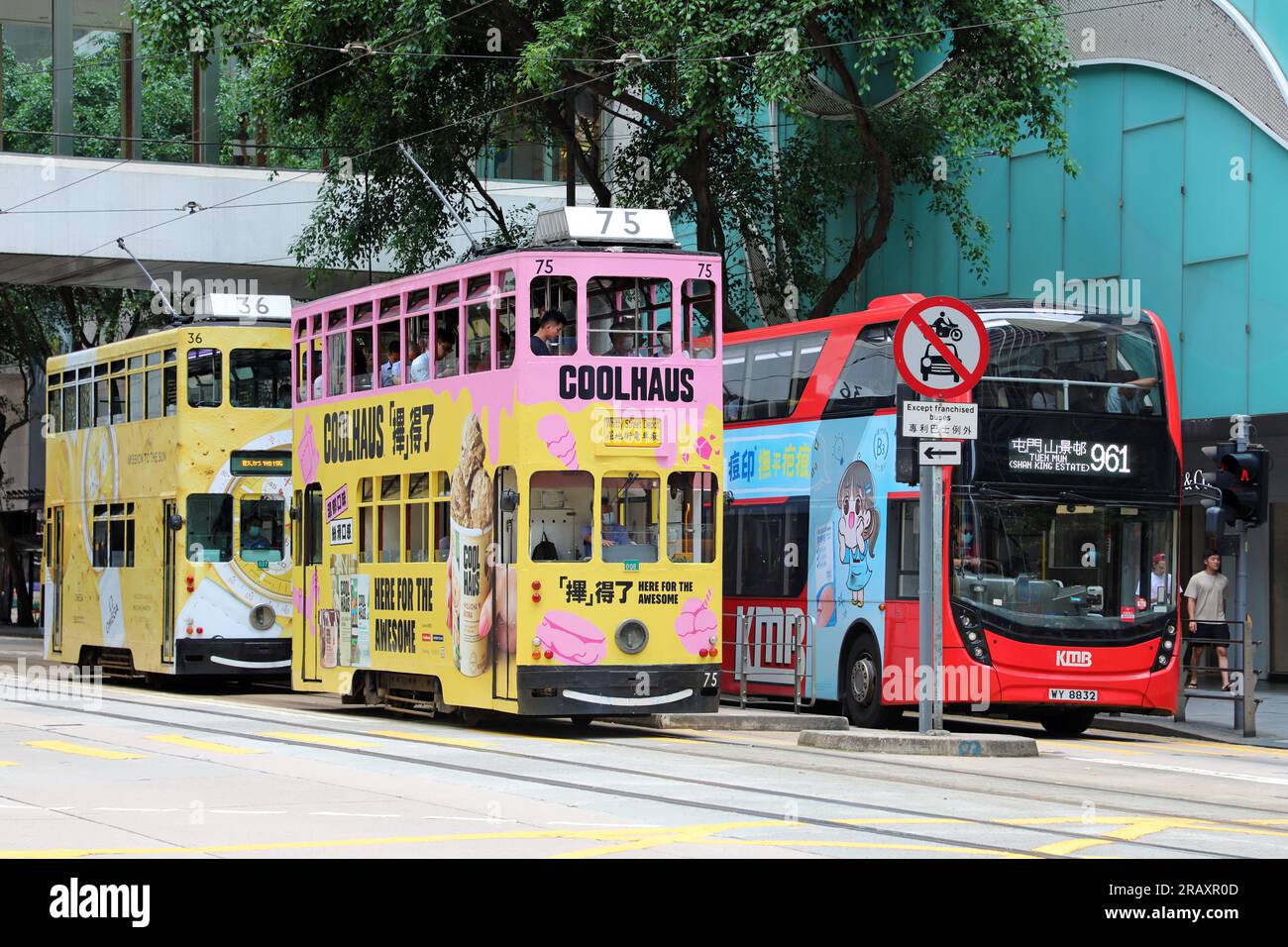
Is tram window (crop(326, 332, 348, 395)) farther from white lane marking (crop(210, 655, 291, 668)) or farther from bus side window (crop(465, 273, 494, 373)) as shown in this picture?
white lane marking (crop(210, 655, 291, 668))

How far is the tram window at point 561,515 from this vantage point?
58.7ft

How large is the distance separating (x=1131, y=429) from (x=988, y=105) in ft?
24.4

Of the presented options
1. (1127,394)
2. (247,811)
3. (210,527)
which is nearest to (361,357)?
(210,527)

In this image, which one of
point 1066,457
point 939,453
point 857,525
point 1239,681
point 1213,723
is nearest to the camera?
point 939,453

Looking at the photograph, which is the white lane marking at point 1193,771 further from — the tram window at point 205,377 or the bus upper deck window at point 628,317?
the tram window at point 205,377

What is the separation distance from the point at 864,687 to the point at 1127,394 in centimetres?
391

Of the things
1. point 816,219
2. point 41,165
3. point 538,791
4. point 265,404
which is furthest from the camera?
point 41,165

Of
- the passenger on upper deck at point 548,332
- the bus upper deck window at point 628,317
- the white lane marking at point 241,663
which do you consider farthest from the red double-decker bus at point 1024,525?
the white lane marking at point 241,663

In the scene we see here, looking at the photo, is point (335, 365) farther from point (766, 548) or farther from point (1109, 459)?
point (1109, 459)

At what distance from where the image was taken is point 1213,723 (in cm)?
2261

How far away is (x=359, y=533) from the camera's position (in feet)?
67.6
